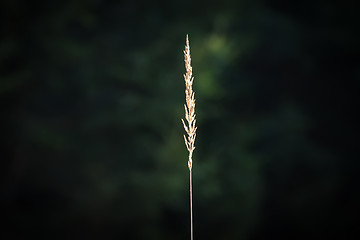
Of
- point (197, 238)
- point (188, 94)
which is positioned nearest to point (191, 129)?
point (188, 94)

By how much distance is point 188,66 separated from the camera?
678 millimetres

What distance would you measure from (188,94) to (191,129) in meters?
0.07

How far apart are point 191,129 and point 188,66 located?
0.44 feet

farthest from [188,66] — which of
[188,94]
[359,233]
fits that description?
[359,233]

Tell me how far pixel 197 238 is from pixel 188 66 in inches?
63.5

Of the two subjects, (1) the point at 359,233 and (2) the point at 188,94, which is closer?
(2) the point at 188,94

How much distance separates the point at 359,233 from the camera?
2.09 metres

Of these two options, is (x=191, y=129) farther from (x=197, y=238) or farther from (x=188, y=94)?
(x=197, y=238)

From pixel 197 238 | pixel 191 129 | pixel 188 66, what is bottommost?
pixel 197 238

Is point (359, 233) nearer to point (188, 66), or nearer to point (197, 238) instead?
point (197, 238)

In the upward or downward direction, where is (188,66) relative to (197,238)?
upward

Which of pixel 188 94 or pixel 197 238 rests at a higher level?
pixel 188 94

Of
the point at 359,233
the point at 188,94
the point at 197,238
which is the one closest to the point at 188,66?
the point at 188,94

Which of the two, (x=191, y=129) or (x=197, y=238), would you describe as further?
(x=197, y=238)
